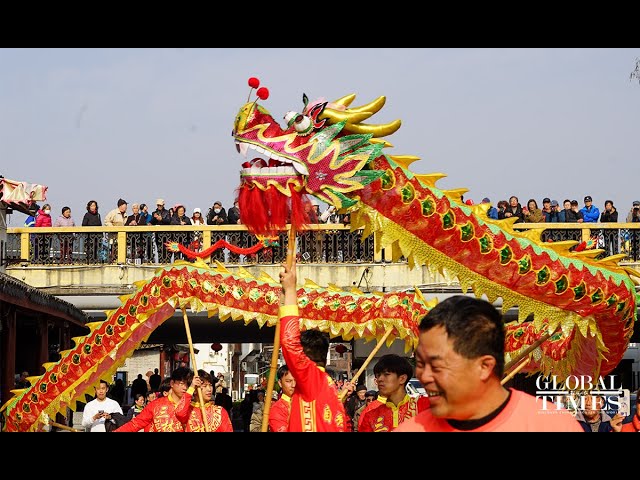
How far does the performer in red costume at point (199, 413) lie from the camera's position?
33.0ft

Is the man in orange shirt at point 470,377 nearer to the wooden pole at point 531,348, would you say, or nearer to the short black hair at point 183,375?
the wooden pole at point 531,348

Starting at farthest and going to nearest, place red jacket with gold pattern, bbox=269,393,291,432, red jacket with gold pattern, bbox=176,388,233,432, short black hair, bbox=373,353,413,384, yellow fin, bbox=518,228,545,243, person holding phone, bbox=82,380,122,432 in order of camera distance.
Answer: person holding phone, bbox=82,380,122,432 < red jacket with gold pattern, bbox=176,388,233,432 < yellow fin, bbox=518,228,545,243 < short black hair, bbox=373,353,413,384 < red jacket with gold pattern, bbox=269,393,291,432

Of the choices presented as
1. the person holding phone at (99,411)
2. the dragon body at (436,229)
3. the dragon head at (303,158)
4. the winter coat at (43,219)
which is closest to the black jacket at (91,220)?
the winter coat at (43,219)

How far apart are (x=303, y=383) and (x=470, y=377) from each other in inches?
121

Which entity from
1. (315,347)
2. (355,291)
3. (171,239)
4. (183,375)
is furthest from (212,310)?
(171,239)

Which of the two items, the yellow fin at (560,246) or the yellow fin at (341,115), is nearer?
the yellow fin at (341,115)

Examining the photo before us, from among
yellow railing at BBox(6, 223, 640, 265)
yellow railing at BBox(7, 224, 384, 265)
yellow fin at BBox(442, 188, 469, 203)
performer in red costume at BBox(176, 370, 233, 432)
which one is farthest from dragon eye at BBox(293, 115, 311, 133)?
yellow railing at BBox(7, 224, 384, 265)

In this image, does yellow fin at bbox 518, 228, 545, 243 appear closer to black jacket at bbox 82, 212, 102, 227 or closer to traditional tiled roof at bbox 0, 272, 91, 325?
traditional tiled roof at bbox 0, 272, 91, 325

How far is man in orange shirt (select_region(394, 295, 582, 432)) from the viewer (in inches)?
159

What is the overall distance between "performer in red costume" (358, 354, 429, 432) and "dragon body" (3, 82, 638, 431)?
2.44 feet

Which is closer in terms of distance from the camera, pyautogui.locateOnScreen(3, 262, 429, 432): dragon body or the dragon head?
the dragon head

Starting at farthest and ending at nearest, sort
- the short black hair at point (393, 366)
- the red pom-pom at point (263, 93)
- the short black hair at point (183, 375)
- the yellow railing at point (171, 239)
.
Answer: the yellow railing at point (171, 239), the short black hair at point (183, 375), the short black hair at point (393, 366), the red pom-pom at point (263, 93)

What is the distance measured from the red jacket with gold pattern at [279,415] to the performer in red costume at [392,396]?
67cm

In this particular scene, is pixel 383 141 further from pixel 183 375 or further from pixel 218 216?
pixel 218 216
